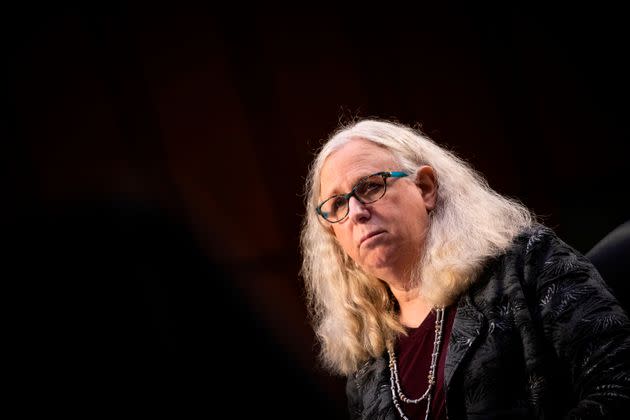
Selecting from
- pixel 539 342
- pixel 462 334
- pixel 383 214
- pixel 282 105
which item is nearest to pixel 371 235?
pixel 383 214

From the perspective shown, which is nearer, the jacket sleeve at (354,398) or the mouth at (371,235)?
the mouth at (371,235)

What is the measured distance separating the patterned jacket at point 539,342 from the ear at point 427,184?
0.29 m

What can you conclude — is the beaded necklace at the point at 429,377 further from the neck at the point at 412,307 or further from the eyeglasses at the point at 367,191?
the eyeglasses at the point at 367,191

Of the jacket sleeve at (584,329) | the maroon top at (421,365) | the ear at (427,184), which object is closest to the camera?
the jacket sleeve at (584,329)

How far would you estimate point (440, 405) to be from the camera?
124 cm

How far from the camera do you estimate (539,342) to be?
1.12m

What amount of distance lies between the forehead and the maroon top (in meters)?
0.41

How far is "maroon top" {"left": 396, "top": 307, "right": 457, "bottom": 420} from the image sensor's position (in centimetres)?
125

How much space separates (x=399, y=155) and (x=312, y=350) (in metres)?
1.12

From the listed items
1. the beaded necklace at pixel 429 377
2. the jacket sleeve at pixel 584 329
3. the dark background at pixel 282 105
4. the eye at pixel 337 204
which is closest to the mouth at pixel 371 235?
the eye at pixel 337 204

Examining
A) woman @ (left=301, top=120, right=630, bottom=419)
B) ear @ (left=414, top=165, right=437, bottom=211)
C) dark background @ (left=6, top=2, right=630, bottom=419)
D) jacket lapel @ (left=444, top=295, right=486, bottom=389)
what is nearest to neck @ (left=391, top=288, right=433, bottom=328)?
woman @ (left=301, top=120, right=630, bottom=419)

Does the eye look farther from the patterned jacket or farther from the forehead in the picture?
the patterned jacket

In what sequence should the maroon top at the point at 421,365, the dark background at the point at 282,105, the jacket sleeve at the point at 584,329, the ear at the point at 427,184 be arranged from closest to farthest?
the jacket sleeve at the point at 584,329 < the maroon top at the point at 421,365 < the ear at the point at 427,184 < the dark background at the point at 282,105

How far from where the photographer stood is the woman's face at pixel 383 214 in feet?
4.56
